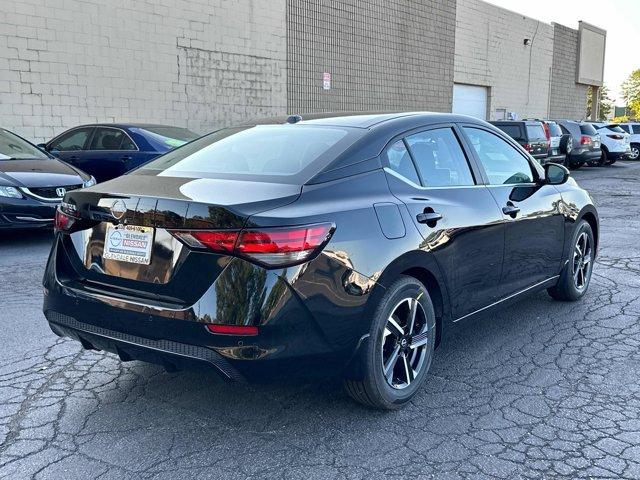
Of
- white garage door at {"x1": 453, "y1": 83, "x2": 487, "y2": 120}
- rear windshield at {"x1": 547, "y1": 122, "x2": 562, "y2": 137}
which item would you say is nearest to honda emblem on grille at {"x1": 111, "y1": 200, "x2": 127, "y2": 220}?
rear windshield at {"x1": 547, "y1": 122, "x2": 562, "y2": 137}

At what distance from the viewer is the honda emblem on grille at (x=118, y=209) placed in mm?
3186

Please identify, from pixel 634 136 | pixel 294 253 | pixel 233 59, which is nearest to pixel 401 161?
pixel 294 253

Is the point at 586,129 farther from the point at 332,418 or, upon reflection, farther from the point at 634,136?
the point at 332,418

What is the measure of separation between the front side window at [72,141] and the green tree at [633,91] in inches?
3262

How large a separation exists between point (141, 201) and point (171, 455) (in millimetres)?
1219

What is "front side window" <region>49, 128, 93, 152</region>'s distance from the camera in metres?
11.0

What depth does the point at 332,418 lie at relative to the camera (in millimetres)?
3484

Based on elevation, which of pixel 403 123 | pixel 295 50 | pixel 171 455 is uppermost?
pixel 295 50

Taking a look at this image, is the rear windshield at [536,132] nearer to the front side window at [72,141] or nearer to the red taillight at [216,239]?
the front side window at [72,141]

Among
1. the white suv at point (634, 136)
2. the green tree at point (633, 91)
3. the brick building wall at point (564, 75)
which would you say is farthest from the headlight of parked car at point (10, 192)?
the green tree at point (633, 91)

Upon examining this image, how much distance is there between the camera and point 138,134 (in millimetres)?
10289

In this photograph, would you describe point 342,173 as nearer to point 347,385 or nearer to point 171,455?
point 347,385

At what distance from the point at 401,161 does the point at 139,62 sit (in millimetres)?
12670

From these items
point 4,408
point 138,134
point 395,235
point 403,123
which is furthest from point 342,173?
point 138,134
